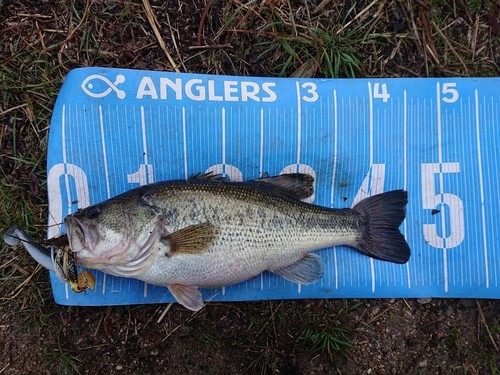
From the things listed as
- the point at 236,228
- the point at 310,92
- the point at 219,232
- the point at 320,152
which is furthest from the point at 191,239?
the point at 310,92

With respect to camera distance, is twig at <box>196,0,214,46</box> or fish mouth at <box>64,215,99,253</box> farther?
twig at <box>196,0,214,46</box>

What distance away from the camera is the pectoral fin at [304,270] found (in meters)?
2.91

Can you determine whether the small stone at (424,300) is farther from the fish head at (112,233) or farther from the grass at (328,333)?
the fish head at (112,233)

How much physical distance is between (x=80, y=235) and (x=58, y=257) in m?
0.25

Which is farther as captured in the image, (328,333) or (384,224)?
(328,333)

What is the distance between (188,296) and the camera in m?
2.75

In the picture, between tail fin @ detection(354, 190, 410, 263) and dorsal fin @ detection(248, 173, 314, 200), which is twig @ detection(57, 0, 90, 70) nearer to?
dorsal fin @ detection(248, 173, 314, 200)

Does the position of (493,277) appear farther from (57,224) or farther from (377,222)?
(57,224)

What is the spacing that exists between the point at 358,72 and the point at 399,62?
0.34 metres

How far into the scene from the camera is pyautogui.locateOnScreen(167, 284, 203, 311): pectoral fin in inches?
108

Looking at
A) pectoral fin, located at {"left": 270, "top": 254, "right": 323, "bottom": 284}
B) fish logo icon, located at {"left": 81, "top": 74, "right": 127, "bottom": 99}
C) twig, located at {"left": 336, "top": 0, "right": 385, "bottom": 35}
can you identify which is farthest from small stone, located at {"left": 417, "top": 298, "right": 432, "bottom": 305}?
fish logo icon, located at {"left": 81, "top": 74, "right": 127, "bottom": 99}

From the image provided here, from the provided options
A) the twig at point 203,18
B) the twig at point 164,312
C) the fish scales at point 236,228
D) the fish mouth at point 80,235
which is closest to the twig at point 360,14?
the twig at point 203,18

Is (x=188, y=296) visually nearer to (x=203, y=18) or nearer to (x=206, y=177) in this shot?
(x=206, y=177)

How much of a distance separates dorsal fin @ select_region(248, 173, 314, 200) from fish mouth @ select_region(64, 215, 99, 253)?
3.42 feet
